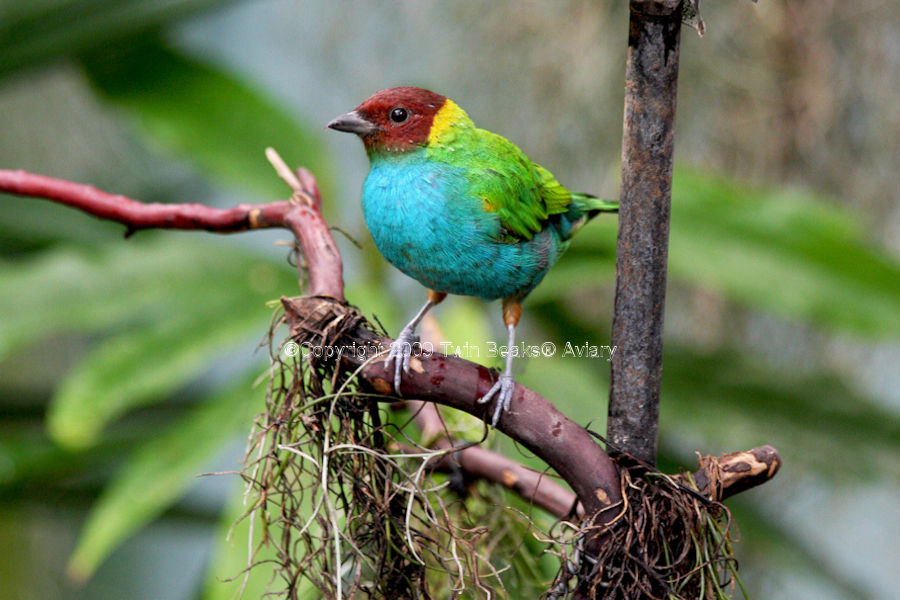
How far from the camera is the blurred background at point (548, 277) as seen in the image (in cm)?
221

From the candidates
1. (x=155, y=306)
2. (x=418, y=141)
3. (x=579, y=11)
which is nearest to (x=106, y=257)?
(x=155, y=306)

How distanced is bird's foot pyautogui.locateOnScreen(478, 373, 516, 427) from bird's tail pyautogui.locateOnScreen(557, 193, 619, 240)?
45 centimetres

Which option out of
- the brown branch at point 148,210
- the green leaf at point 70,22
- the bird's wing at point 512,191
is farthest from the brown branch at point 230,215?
the green leaf at point 70,22

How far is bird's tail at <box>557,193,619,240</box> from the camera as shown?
1.39 meters

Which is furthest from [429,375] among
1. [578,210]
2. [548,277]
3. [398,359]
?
[548,277]

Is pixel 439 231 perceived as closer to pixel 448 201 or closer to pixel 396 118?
pixel 448 201

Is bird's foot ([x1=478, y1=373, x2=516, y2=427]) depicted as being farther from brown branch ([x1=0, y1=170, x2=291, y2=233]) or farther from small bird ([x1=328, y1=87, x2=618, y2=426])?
brown branch ([x1=0, y1=170, x2=291, y2=233])

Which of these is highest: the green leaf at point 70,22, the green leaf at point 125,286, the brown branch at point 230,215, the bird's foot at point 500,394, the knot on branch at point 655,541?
the green leaf at point 70,22

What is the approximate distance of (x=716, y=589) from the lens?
979 mm

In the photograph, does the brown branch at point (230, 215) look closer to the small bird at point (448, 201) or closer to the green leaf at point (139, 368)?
the small bird at point (448, 201)

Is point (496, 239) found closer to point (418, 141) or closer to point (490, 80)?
point (418, 141)

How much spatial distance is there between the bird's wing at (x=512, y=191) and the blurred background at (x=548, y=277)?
89 centimetres

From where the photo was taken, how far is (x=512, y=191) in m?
1.24

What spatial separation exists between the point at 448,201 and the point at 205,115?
184 centimetres
